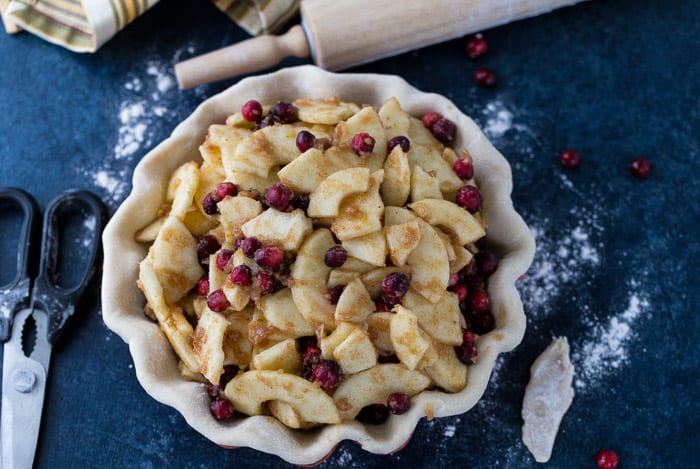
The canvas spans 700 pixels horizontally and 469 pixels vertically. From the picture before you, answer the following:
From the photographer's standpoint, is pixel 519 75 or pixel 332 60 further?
pixel 519 75

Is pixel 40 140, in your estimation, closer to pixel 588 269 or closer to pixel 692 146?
pixel 588 269

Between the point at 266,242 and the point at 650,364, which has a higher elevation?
the point at 266,242

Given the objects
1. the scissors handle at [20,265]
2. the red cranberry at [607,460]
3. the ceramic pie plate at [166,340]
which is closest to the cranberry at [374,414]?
the ceramic pie plate at [166,340]

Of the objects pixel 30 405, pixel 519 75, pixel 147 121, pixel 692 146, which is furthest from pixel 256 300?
pixel 692 146

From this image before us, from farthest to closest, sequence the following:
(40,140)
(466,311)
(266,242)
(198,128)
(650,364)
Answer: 1. (40,140)
2. (650,364)
3. (198,128)
4. (466,311)
5. (266,242)

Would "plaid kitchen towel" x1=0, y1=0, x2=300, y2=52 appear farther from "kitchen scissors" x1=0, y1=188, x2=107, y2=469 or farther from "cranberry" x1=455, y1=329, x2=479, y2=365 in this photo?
"cranberry" x1=455, y1=329, x2=479, y2=365

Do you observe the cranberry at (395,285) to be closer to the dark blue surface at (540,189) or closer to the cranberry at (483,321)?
the cranberry at (483,321)

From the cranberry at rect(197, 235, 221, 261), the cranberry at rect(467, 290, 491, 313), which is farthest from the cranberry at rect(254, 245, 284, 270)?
the cranberry at rect(467, 290, 491, 313)
